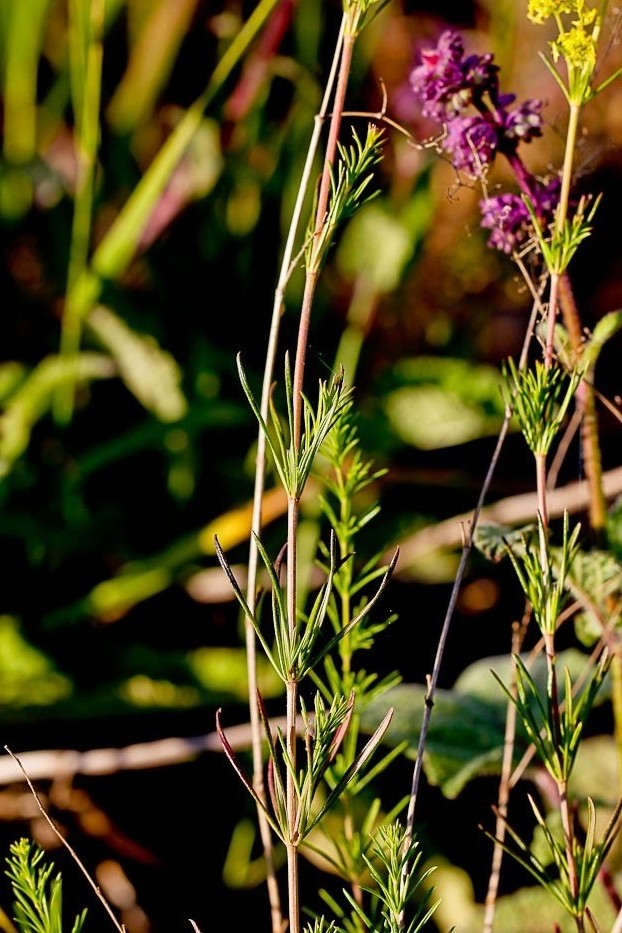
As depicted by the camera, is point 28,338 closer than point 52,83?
Yes

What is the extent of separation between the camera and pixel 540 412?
20.6 inches

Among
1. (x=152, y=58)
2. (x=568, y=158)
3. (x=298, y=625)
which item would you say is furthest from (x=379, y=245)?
(x=298, y=625)

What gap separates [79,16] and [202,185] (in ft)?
1.38

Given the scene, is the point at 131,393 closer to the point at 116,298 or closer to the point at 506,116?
the point at 116,298

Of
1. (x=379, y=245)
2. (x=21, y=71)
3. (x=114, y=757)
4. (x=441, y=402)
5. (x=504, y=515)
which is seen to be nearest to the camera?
(x=114, y=757)

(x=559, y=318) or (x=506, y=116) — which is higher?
(x=506, y=116)

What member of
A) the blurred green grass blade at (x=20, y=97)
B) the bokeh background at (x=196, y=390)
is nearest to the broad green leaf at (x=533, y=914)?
the bokeh background at (x=196, y=390)

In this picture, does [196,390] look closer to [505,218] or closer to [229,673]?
[229,673]

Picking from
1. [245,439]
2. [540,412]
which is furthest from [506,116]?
[245,439]

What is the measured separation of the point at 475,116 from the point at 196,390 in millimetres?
890

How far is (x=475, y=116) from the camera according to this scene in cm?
61

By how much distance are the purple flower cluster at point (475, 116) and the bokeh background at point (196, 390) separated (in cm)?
40

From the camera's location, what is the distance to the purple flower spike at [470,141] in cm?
60

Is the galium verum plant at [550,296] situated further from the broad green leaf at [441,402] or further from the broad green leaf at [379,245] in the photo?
the broad green leaf at [379,245]
